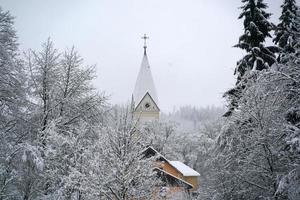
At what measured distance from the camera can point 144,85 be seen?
46500mm

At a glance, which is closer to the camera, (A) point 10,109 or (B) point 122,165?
(B) point 122,165

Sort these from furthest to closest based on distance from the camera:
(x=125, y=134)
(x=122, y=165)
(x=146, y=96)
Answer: (x=146, y=96)
(x=125, y=134)
(x=122, y=165)

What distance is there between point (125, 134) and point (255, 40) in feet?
30.4

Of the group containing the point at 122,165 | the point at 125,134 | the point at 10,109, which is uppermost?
the point at 10,109

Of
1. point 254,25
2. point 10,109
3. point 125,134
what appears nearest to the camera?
point 125,134

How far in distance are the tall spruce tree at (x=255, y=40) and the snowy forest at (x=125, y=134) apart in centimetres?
5

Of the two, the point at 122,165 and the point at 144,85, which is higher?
the point at 144,85

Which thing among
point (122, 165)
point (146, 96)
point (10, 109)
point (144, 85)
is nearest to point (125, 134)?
point (122, 165)

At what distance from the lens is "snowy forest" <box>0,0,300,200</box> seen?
31.3ft

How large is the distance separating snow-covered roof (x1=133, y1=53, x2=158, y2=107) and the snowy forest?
28.8m

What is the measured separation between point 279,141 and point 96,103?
10.2 meters

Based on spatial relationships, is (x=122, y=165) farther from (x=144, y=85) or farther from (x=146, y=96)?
(x=144, y=85)

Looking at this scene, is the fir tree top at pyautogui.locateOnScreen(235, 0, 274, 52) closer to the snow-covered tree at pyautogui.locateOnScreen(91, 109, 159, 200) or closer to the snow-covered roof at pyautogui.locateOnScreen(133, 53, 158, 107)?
the snow-covered tree at pyautogui.locateOnScreen(91, 109, 159, 200)

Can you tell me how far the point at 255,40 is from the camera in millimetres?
15375
